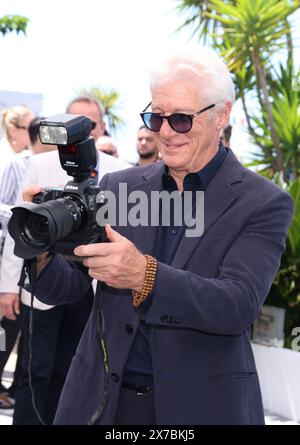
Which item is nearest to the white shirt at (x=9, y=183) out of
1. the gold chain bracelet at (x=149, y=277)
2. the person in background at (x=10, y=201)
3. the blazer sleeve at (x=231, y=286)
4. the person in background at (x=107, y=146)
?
the person in background at (x=10, y=201)

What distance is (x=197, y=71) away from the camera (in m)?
2.40

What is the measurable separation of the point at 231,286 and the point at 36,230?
548mm

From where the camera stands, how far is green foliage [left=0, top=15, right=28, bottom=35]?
14148mm

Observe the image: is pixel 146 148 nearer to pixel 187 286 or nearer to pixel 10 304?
pixel 10 304

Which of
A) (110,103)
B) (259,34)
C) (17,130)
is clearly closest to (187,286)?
(17,130)

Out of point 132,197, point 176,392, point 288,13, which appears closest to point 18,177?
point 132,197

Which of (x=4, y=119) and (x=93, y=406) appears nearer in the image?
(x=93, y=406)

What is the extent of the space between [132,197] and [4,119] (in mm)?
4976

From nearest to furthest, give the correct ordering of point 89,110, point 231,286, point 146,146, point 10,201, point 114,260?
point 114,260 → point 231,286 → point 89,110 → point 10,201 → point 146,146

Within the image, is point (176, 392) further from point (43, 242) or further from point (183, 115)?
point (183, 115)

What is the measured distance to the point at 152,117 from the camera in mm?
2445

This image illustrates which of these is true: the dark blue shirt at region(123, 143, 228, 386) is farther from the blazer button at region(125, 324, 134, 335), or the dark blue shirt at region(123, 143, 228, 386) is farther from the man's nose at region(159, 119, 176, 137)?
the man's nose at region(159, 119, 176, 137)

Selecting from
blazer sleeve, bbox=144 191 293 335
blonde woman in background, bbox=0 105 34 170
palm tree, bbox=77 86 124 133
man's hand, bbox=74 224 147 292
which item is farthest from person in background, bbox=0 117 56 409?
palm tree, bbox=77 86 124 133

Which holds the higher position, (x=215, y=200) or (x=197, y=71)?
(x=197, y=71)
